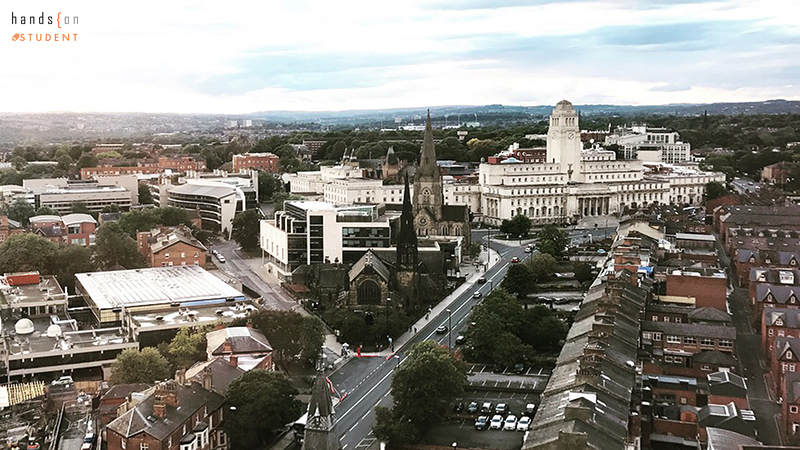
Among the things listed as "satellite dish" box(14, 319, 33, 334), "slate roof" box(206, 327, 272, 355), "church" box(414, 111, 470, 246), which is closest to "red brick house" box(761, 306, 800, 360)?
"slate roof" box(206, 327, 272, 355)

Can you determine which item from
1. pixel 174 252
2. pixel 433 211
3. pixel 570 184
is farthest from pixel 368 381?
pixel 570 184

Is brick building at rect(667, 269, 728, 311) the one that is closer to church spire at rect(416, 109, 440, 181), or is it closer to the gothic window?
the gothic window

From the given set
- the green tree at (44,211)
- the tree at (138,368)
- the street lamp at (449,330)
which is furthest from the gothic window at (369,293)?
the green tree at (44,211)

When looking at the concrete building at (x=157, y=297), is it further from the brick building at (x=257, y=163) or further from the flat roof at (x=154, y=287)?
the brick building at (x=257, y=163)

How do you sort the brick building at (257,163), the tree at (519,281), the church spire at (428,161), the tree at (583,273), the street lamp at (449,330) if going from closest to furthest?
the street lamp at (449,330), the tree at (519,281), the tree at (583,273), the church spire at (428,161), the brick building at (257,163)

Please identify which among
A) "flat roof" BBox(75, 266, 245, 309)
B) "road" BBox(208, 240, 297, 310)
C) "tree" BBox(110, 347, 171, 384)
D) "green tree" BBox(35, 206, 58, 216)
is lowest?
"road" BBox(208, 240, 297, 310)

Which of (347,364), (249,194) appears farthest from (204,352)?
(249,194)
